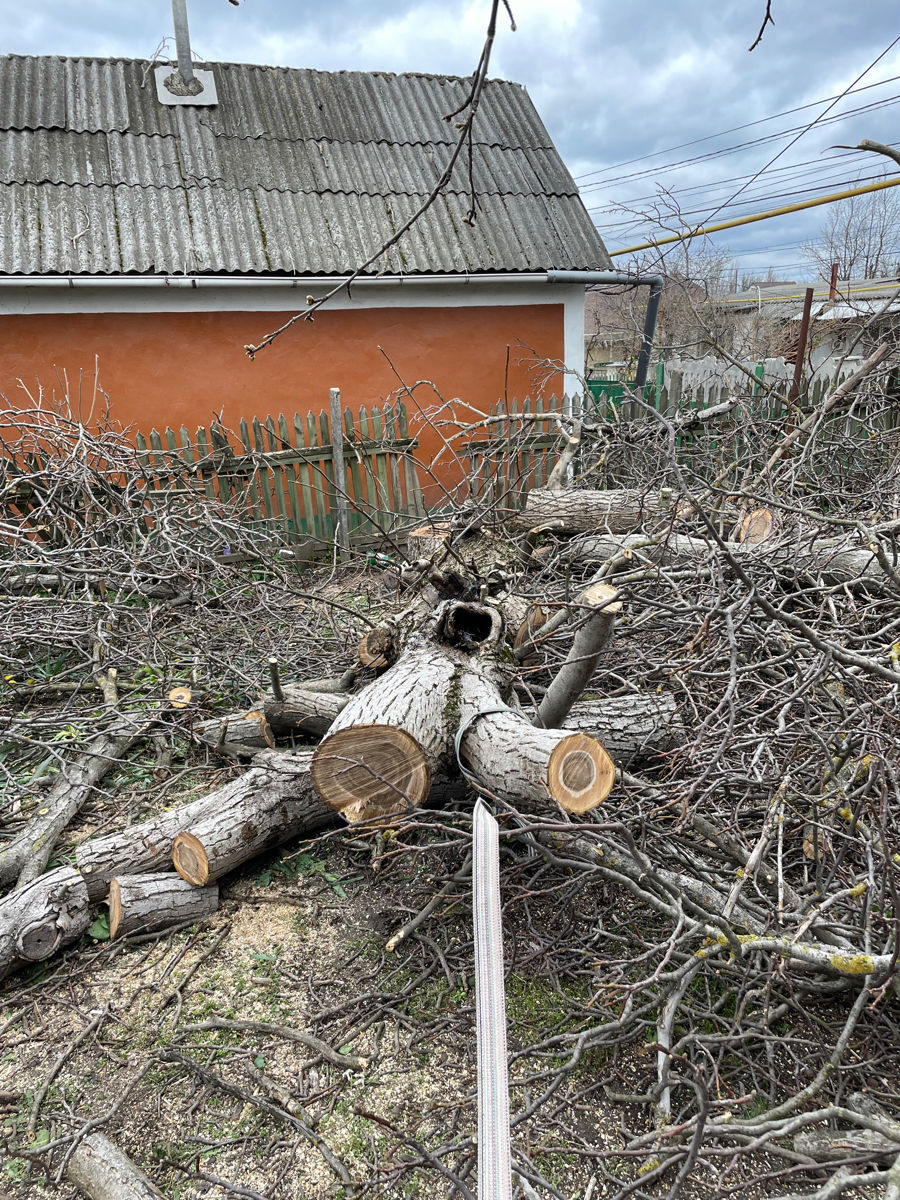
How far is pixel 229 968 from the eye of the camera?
269 centimetres

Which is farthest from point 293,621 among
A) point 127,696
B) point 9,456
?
point 9,456

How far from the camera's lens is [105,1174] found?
76.8 inches

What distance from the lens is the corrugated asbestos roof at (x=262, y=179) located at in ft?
25.9

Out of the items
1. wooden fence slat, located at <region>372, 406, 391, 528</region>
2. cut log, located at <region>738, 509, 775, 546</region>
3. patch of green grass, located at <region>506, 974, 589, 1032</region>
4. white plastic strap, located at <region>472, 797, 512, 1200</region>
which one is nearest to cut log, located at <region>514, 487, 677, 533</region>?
cut log, located at <region>738, 509, 775, 546</region>

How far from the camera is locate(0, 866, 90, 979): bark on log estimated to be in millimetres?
2596

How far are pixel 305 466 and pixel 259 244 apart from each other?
109 inches

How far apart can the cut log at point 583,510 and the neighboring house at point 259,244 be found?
3305 millimetres

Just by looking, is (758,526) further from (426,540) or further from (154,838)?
(154,838)

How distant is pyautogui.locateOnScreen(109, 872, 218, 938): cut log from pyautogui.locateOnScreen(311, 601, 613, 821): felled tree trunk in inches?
31.5

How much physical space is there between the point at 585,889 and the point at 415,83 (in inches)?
447

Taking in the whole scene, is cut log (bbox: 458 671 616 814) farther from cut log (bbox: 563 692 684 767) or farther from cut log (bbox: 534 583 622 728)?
cut log (bbox: 563 692 684 767)

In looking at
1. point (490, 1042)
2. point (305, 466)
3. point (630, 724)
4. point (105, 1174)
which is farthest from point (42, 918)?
point (305, 466)

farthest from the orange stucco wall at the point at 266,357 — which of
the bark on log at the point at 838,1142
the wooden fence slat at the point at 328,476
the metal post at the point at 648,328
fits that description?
the bark on log at the point at 838,1142

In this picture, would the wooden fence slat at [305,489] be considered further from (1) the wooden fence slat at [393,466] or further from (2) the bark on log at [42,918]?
(2) the bark on log at [42,918]
